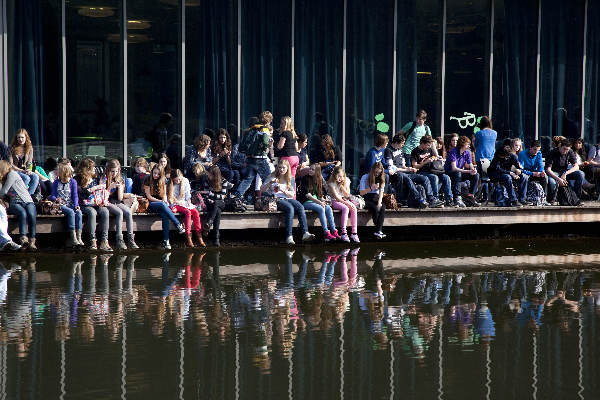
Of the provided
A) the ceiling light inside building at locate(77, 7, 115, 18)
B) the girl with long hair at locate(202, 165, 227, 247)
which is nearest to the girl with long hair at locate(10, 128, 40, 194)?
the girl with long hair at locate(202, 165, 227, 247)

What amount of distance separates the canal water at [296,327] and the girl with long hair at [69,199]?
443 mm

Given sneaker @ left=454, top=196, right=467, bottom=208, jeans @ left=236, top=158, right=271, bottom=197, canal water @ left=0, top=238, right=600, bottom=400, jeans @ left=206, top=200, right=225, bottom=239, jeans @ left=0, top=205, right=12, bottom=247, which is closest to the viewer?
canal water @ left=0, top=238, right=600, bottom=400

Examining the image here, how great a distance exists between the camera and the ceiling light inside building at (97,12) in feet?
57.8

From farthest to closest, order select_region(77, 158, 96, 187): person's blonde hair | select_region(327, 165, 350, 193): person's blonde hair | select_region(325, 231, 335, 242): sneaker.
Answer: select_region(327, 165, 350, 193): person's blonde hair
select_region(325, 231, 335, 242): sneaker
select_region(77, 158, 96, 187): person's blonde hair

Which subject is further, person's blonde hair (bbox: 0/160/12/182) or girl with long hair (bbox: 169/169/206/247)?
girl with long hair (bbox: 169/169/206/247)

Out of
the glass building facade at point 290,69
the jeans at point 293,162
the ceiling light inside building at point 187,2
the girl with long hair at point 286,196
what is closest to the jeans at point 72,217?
the girl with long hair at point 286,196

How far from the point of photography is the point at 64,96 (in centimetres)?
1752

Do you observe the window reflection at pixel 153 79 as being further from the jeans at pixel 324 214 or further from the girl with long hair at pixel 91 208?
the jeans at pixel 324 214

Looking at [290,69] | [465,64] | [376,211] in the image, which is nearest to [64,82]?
[290,69]

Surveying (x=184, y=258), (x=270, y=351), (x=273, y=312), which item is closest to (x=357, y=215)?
(x=184, y=258)

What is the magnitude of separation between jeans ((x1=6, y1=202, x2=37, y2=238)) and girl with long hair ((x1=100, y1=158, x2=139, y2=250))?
105cm

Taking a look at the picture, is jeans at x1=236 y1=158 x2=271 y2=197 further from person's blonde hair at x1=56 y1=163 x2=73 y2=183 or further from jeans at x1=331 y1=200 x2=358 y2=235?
person's blonde hair at x1=56 y1=163 x2=73 y2=183

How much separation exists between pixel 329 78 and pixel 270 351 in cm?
1201

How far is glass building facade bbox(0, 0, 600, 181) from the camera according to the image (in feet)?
57.3
